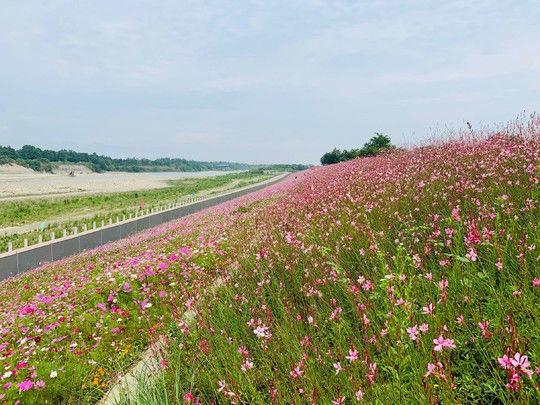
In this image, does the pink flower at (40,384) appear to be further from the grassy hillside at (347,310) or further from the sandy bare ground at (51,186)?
the sandy bare ground at (51,186)

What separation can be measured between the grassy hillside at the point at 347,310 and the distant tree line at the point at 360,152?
3443 cm

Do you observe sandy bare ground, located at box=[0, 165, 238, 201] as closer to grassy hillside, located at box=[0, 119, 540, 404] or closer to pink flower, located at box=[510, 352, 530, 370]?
grassy hillside, located at box=[0, 119, 540, 404]

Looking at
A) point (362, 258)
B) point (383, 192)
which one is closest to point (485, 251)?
point (362, 258)

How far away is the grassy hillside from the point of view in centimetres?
290

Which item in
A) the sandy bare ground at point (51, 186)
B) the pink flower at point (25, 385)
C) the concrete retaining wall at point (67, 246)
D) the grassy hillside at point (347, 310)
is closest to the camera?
the grassy hillside at point (347, 310)

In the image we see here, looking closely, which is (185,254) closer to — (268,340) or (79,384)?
(79,384)

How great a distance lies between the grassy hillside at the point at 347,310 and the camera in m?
2.90

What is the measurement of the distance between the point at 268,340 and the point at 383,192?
4.61m

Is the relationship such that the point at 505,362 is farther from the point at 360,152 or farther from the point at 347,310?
the point at 360,152

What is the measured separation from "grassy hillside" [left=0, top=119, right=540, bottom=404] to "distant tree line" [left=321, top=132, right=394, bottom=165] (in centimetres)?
3443

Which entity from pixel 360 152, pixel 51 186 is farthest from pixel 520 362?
pixel 51 186

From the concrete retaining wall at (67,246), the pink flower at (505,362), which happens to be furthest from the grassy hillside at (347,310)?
the concrete retaining wall at (67,246)

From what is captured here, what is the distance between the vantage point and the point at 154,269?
999 cm

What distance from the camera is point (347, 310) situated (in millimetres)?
4750
